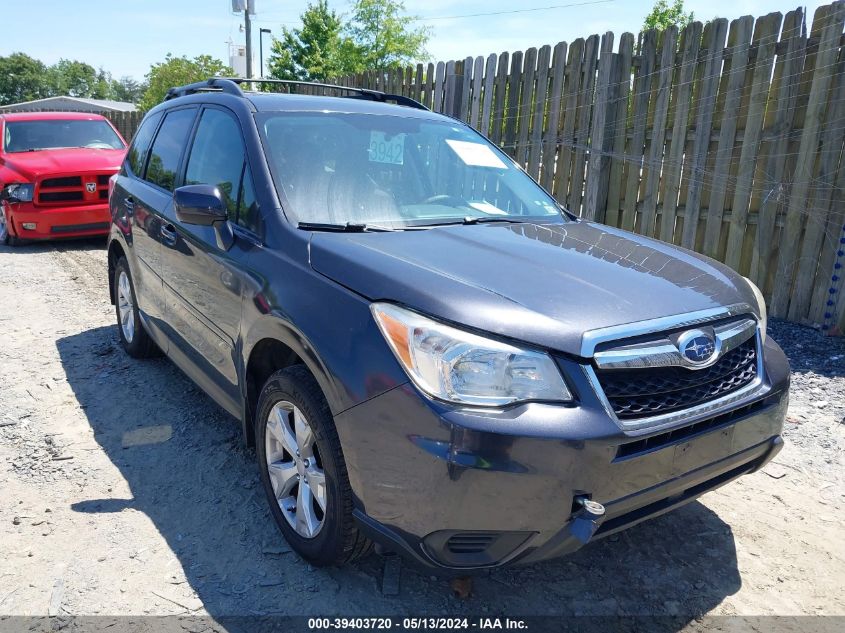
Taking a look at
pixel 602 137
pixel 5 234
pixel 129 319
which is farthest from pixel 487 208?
pixel 5 234

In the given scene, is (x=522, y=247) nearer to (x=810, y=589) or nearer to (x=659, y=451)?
(x=659, y=451)

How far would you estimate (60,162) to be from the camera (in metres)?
9.03

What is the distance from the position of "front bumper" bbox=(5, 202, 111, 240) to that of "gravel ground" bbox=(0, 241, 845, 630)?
522 centimetres

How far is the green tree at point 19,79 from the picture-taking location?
339ft

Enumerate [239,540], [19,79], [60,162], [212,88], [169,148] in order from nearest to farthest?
[239,540]
[212,88]
[169,148]
[60,162]
[19,79]

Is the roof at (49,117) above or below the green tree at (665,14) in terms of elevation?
below

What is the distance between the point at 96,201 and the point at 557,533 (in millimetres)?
8772

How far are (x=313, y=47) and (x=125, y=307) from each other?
35.1 meters

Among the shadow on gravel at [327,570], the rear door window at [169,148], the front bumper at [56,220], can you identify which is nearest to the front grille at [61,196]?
the front bumper at [56,220]

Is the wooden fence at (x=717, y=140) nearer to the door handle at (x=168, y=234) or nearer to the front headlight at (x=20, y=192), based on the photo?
the door handle at (x=168, y=234)

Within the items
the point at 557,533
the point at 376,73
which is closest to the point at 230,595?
the point at 557,533

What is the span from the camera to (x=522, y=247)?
2.80 meters

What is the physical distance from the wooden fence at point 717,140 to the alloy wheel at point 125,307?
4.58 meters

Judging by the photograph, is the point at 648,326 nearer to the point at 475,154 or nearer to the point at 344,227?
the point at 344,227
